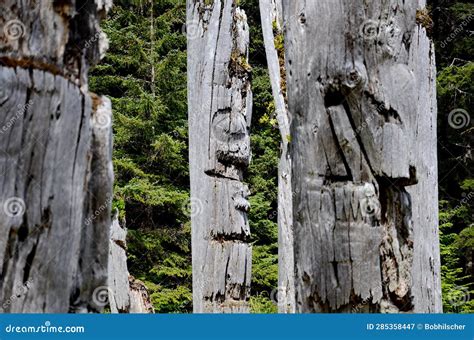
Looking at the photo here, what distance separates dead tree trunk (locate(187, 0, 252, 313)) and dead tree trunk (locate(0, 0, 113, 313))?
289 cm

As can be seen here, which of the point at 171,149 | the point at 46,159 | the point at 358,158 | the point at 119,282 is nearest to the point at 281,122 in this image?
the point at 119,282

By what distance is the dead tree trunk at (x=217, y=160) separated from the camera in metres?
4.75

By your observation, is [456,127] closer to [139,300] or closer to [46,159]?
[139,300]

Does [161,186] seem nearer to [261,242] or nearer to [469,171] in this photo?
[261,242]

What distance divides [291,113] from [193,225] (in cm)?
216

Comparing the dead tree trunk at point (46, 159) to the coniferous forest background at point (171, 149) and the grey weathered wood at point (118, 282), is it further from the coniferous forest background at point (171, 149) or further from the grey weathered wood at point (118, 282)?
the coniferous forest background at point (171, 149)

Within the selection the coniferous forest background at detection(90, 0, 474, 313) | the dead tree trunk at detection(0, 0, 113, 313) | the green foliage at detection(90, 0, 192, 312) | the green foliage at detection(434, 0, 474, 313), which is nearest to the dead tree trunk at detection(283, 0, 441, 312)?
the dead tree trunk at detection(0, 0, 113, 313)

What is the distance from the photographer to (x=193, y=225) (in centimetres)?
476

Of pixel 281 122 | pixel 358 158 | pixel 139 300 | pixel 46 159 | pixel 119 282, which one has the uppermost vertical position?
pixel 281 122

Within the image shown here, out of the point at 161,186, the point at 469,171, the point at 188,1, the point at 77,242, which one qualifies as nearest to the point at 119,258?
the point at 188,1

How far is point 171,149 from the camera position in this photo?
50.0 feet

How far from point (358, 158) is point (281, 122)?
4.62 m

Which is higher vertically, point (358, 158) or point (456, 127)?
point (456, 127)

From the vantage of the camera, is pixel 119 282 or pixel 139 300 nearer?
pixel 119 282
